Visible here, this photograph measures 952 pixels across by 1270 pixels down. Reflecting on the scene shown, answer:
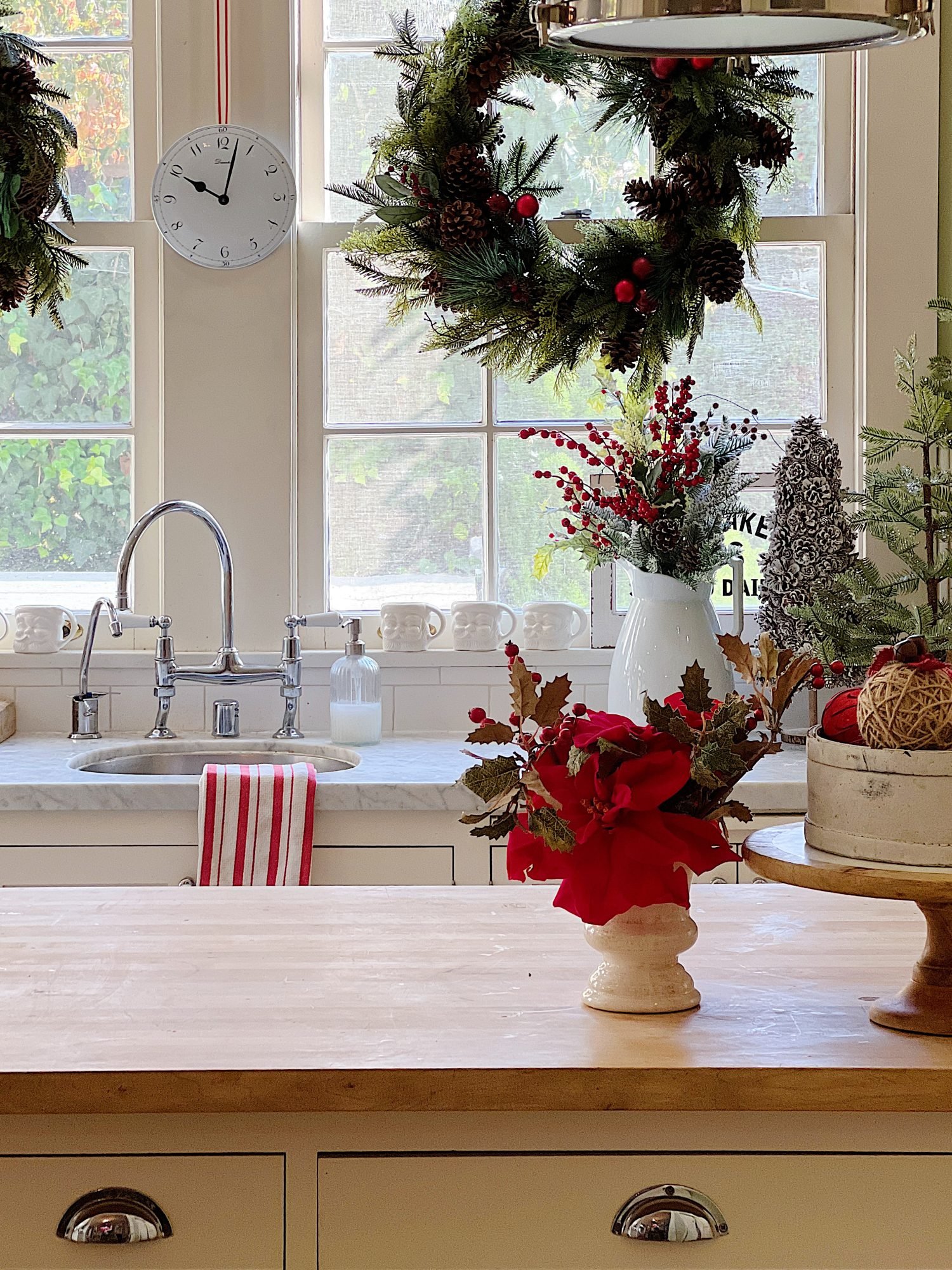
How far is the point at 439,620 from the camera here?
10.7ft

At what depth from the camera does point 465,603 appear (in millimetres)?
3201

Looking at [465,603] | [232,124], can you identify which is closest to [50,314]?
[232,124]

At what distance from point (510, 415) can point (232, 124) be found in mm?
903

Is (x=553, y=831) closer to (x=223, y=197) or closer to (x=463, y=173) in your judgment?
(x=463, y=173)

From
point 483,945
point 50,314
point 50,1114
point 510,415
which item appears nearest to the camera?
point 50,1114

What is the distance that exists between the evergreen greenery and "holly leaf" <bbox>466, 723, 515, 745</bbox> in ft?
5.26

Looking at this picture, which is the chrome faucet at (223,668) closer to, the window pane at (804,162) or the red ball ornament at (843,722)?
the window pane at (804,162)

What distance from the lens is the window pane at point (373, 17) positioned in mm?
3273

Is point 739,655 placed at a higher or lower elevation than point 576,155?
lower

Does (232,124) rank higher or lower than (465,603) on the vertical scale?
higher

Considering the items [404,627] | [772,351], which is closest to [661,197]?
[772,351]

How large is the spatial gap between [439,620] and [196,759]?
64cm

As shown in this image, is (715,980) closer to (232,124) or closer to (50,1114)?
(50,1114)

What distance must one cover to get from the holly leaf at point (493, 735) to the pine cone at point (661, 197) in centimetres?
195
